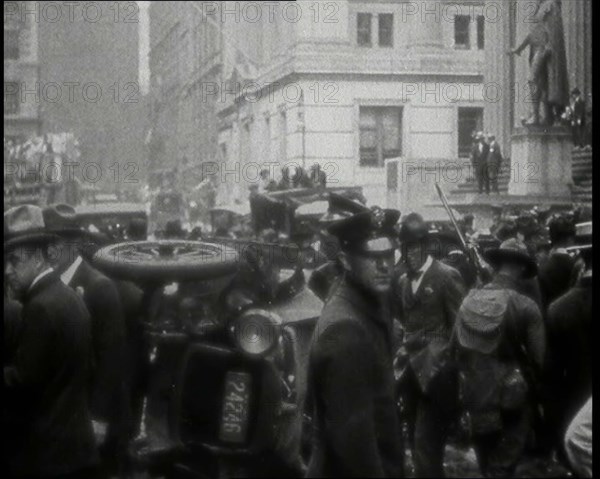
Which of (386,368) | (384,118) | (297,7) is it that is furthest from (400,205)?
(386,368)

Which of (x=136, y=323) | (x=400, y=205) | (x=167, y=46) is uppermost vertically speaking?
(x=167, y=46)

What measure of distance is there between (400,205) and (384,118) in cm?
68

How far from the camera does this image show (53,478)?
12.0 feet

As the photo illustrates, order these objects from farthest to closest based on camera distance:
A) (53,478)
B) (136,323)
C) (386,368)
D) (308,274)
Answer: (308,274) < (136,323) < (53,478) < (386,368)

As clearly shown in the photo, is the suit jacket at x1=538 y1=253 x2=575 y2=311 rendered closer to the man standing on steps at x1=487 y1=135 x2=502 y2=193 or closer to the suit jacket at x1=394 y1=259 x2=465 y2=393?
the suit jacket at x1=394 y1=259 x2=465 y2=393

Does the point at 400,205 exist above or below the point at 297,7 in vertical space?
below

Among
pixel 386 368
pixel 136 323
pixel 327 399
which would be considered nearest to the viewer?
pixel 327 399

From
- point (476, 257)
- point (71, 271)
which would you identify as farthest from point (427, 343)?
point (71, 271)

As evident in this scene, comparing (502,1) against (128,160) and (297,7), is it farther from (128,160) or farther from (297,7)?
(128,160)

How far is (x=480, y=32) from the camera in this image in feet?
21.0

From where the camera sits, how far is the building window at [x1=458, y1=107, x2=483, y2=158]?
6.41 meters

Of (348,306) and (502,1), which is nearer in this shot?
(348,306)

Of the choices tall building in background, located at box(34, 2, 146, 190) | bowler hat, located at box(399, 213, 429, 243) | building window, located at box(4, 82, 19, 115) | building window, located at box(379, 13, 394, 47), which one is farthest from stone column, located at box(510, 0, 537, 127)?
building window, located at box(4, 82, 19, 115)

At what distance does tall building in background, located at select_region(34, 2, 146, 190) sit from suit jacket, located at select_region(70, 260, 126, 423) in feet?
6.54
